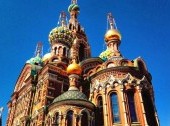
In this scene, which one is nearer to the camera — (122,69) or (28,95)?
(122,69)

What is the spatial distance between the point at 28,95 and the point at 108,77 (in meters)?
7.24

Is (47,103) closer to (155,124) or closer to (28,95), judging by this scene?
(28,95)

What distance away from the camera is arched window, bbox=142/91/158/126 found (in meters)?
17.7

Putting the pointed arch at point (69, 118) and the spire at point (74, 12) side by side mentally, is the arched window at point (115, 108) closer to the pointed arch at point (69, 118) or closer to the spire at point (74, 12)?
the pointed arch at point (69, 118)

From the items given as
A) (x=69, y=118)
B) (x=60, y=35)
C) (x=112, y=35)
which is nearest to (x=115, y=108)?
(x=69, y=118)

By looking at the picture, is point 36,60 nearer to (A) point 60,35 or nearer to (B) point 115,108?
(A) point 60,35

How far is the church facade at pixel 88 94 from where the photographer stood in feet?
54.6

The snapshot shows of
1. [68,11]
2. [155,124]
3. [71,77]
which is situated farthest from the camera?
[68,11]

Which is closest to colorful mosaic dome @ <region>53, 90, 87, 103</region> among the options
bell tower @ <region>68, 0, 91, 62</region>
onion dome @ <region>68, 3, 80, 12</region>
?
bell tower @ <region>68, 0, 91, 62</region>

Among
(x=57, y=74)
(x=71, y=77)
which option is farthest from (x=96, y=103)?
(x=57, y=74)

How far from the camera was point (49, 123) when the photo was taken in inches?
655

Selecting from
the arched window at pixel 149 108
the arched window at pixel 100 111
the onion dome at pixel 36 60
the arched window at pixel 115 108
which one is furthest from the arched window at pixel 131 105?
the onion dome at pixel 36 60

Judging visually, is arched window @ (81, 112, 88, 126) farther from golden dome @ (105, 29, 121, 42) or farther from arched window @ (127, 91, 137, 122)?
golden dome @ (105, 29, 121, 42)

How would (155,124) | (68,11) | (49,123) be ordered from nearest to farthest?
(49,123) → (155,124) → (68,11)
